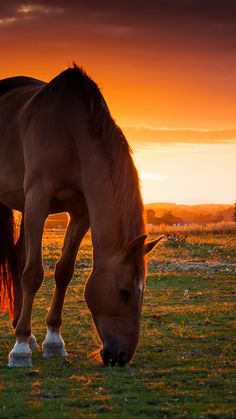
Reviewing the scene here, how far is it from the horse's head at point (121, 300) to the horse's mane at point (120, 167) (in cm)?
21

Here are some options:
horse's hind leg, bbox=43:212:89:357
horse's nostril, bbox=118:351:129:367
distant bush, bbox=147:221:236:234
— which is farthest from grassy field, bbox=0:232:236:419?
distant bush, bbox=147:221:236:234

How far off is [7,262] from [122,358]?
2838mm

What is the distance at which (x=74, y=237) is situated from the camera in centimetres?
809

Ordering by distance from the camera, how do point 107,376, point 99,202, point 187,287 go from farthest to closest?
point 187,287, point 99,202, point 107,376

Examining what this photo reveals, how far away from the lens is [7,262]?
8.96 metres

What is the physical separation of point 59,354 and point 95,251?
4.92 ft

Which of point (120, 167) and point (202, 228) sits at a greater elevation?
point (120, 167)

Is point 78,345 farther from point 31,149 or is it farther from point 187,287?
point 187,287

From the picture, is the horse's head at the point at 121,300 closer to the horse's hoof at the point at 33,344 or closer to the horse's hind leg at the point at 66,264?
the horse's hind leg at the point at 66,264

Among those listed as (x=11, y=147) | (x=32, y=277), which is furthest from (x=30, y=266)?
(x=11, y=147)

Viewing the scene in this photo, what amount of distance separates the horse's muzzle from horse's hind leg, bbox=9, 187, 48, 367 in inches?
35.5

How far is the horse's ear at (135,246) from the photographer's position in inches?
249

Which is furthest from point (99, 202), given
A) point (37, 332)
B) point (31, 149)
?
point (37, 332)

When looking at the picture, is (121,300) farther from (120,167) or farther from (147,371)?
(120,167)
